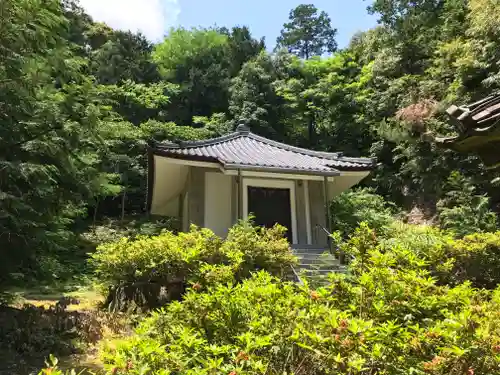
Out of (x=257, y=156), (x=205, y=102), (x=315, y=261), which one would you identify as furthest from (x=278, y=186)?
(x=205, y=102)

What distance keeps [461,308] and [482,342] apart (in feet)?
1.42

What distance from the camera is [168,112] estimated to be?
2659cm

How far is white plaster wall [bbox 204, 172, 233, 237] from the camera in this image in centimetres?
1130

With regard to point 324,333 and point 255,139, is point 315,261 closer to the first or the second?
point 255,139

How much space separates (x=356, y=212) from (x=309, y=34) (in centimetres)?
2742

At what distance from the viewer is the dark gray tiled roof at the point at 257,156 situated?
407 inches

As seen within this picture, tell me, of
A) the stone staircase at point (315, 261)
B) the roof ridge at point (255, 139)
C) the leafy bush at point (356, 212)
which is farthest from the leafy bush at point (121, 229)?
the stone staircase at point (315, 261)

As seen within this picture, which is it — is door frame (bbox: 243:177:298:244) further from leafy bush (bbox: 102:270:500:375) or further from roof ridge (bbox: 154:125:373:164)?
leafy bush (bbox: 102:270:500:375)

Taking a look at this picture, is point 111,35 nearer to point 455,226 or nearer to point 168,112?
point 168,112

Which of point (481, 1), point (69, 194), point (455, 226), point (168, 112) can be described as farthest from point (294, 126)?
point (69, 194)

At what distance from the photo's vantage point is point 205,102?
2794cm

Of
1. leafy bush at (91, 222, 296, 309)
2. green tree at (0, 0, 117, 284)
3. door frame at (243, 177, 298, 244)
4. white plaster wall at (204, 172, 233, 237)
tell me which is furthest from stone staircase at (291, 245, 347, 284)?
green tree at (0, 0, 117, 284)

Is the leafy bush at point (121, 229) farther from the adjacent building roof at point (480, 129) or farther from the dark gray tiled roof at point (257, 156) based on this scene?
the adjacent building roof at point (480, 129)

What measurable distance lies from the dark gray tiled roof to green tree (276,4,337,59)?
26647 mm
